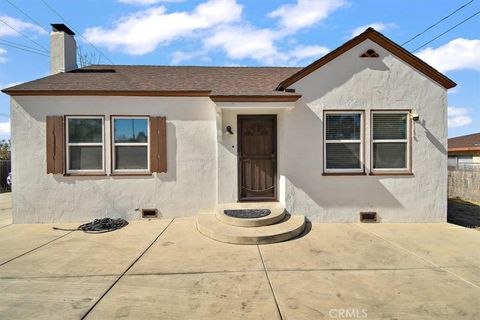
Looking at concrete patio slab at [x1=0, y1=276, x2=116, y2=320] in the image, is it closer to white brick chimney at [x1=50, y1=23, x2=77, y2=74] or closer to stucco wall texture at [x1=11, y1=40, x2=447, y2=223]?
stucco wall texture at [x1=11, y1=40, x2=447, y2=223]

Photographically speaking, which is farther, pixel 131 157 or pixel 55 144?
pixel 131 157

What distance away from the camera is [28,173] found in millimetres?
6395

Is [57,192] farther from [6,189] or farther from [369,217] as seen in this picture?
[6,189]

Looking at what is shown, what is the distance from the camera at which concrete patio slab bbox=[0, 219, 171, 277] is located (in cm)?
383

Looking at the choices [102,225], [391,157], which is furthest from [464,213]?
[102,225]

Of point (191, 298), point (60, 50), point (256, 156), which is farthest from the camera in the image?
point (60, 50)

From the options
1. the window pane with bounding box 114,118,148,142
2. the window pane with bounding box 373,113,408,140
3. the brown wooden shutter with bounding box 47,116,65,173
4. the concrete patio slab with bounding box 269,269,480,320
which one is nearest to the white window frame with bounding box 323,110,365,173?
the window pane with bounding box 373,113,408,140

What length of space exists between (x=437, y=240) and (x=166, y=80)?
24.8 ft

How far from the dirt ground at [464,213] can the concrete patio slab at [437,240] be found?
111cm

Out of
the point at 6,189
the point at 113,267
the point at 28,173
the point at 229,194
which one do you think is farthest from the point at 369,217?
the point at 6,189

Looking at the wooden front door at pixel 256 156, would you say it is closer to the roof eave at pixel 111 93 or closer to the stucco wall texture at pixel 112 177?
the stucco wall texture at pixel 112 177

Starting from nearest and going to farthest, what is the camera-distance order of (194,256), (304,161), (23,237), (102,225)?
(194,256), (23,237), (102,225), (304,161)

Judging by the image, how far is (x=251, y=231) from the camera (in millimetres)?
5160

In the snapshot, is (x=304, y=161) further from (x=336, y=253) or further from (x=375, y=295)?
(x=375, y=295)
